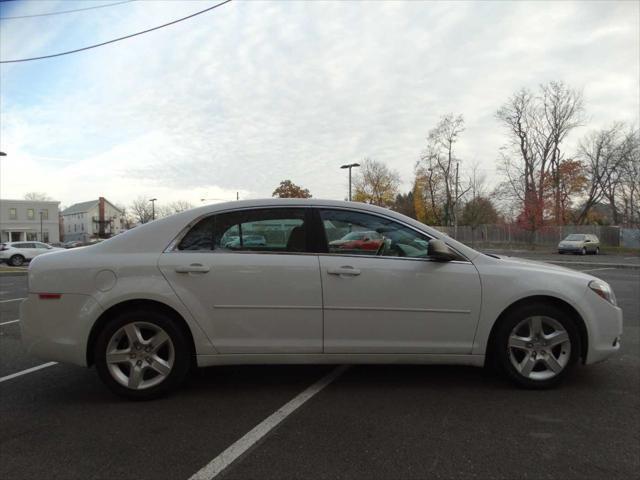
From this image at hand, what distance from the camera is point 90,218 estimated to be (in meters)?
98.9

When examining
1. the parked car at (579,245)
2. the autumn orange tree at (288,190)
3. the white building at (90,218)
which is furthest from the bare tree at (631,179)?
the white building at (90,218)

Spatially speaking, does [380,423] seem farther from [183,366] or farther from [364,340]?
[183,366]

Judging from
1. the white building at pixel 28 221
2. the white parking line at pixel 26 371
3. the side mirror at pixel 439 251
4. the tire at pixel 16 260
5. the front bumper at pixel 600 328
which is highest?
the white building at pixel 28 221

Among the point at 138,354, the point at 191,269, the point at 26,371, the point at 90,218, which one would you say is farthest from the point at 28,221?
the point at 191,269

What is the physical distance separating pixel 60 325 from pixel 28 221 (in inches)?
3113

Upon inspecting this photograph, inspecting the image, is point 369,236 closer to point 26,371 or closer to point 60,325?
point 60,325

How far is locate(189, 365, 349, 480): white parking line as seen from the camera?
2.48m

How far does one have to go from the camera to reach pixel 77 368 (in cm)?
445

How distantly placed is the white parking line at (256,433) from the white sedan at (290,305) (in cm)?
31

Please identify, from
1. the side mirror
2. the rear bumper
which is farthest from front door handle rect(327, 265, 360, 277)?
the rear bumper

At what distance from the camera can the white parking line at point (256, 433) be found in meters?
2.48

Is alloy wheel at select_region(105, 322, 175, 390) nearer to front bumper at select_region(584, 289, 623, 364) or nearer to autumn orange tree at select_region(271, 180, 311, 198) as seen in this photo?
front bumper at select_region(584, 289, 623, 364)

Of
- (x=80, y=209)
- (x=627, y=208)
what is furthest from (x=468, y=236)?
(x=80, y=209)

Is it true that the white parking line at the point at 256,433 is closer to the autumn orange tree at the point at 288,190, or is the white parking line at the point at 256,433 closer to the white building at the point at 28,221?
the autumn orange tree at the point at 288,190
